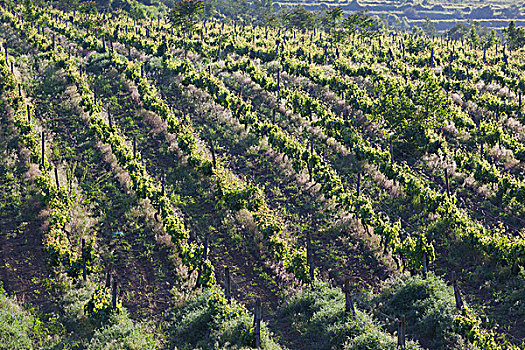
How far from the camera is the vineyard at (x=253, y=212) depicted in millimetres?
16406

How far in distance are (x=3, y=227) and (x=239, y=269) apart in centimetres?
1085

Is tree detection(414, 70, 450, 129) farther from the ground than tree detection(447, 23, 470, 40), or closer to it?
closer to it

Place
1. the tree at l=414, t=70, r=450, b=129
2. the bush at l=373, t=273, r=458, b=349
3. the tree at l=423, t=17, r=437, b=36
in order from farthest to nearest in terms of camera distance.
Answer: the tree at l=423, t=17, r=437, b=36, the tree at l=414, t=70, r=450, b=129, the bush at l=373, t=273, r=458, b=349

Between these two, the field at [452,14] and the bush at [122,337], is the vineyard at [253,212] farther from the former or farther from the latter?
the field at [452,14]

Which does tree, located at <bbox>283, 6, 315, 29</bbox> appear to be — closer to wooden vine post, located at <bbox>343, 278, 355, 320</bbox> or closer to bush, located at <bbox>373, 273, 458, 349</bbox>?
bush, located at <bbox>373, 273, 458, 349</bbox>

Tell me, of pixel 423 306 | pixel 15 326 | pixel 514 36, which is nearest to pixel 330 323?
pixel 423 306

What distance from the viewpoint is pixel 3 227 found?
830 inches

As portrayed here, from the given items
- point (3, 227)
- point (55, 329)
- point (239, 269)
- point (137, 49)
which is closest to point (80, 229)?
point (3, 227)

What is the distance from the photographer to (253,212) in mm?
22672

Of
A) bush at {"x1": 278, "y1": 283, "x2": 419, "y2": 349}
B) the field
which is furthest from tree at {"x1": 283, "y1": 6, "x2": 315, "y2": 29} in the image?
the field

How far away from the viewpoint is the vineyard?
53.8ft

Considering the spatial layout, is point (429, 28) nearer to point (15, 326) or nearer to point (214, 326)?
point (214, 326)

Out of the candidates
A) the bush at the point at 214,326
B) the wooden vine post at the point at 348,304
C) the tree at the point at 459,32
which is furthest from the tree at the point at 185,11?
the tree at the point at 459,32

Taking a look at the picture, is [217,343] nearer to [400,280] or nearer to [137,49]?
[400,280]
